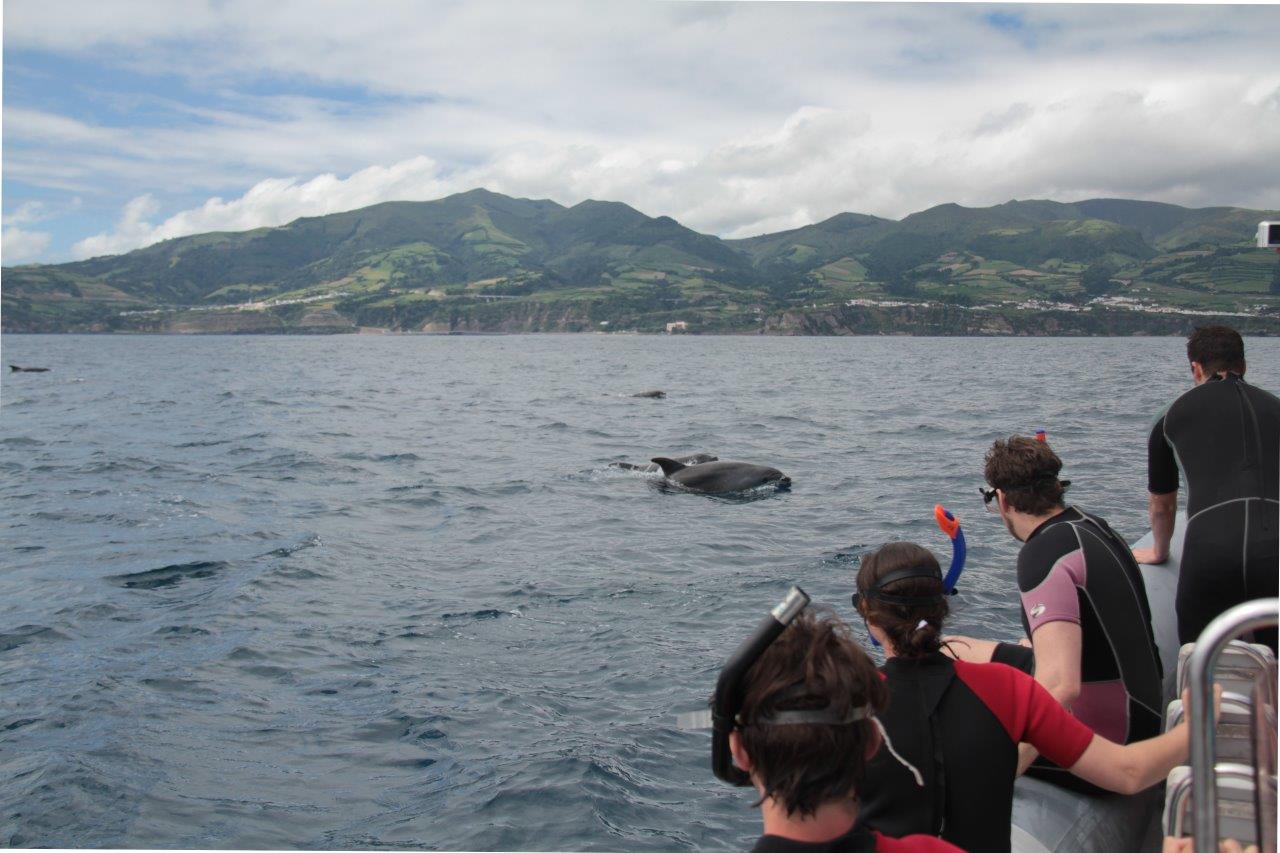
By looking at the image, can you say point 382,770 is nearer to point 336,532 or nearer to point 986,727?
point 986,727

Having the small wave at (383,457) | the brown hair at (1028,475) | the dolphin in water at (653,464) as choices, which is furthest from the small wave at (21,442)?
the brown hair at (1028,475)

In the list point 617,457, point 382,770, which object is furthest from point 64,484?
point 382,770

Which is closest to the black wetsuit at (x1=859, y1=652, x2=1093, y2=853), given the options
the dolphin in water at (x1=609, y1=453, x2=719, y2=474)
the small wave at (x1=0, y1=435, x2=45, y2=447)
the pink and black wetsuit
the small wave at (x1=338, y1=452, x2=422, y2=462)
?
the pink and black wetsuit

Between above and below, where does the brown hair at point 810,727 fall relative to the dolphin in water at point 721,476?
above

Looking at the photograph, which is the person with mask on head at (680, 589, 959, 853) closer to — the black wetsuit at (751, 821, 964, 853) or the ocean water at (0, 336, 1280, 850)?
the black wetsuit at (751, 821, 964, 853)

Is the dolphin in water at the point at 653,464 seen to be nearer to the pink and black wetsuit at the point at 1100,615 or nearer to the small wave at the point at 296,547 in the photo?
the small wave at the point at 296,547

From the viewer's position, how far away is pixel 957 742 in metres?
4.02

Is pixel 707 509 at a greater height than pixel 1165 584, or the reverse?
pixel 1165 584

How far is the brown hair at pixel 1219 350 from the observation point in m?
7.21

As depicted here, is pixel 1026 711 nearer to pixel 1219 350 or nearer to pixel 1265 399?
pixel 1265 399

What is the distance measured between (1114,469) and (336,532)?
1779 cm

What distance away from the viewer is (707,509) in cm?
2077

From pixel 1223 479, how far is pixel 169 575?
14163 mm

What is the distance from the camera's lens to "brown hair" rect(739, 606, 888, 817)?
9.12ft
